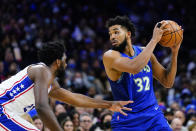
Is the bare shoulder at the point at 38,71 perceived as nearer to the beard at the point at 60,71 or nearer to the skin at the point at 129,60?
the beard at the point at 60,71

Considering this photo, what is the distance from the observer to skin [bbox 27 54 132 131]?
373 centimetres

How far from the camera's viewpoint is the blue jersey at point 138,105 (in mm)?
4652

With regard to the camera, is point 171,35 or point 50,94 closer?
point 50,94

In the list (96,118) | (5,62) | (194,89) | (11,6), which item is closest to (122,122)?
(96,118)

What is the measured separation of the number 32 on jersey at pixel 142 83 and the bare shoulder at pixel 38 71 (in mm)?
1227

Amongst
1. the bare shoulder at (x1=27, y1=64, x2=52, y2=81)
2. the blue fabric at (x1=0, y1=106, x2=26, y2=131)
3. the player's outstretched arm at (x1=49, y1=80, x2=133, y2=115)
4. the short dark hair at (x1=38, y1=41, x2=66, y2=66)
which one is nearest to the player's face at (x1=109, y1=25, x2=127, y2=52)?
the player's outstretched arm at (x1=49, y1=80, x2=133, y2=115)

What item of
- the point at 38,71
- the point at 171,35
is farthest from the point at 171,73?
the point at 38,71

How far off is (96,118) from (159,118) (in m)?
5.42

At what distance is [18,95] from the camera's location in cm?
415

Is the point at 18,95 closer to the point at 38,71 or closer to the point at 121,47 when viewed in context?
the point at 38,71

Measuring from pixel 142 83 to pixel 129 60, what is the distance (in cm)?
35

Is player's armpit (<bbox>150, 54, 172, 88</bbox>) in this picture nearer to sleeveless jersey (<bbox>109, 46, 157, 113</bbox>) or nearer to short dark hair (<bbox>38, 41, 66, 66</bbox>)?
sleeveless jersey (<bbox>109, 46, 157, 113</bbox>)

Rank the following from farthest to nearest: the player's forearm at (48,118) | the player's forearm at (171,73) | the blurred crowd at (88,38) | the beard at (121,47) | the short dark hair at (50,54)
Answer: the blurred crowd at (88,38), the player's forearm at (171,73), the beard at (121,47), the short dark hair at (50,54), the player's forearm at (48,118)

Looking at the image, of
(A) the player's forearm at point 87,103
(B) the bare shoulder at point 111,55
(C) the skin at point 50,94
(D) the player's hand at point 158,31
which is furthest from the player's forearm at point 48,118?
(D) the player's hand at point 158,31
